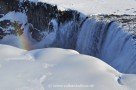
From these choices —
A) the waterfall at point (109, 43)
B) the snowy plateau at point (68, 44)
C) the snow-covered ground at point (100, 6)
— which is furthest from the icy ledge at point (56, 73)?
the snow-covered ground at point (100, 6)

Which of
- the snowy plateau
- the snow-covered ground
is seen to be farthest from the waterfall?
the snow-covered ground

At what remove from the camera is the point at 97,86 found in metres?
9.75

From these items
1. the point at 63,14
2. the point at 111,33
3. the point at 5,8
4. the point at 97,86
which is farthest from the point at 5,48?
the point at 5,8

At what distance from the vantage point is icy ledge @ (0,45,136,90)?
984cm

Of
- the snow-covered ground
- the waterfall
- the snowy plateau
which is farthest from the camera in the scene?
the snow-covered ground

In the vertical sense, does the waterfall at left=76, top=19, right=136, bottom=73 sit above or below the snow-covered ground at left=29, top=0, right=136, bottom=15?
below

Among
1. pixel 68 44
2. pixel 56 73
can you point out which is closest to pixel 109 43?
pixel 68 44

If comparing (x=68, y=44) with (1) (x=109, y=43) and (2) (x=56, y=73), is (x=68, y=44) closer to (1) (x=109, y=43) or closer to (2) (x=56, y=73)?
(1) (x=109, y=43)

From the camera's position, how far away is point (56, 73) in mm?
10523

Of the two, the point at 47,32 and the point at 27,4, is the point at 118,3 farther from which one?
the point at 27,4

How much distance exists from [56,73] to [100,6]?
71.0ft

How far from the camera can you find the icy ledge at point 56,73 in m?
9.84

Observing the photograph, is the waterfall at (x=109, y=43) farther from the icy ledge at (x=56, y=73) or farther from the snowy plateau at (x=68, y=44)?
the icy ledge at (x=56, y=73)

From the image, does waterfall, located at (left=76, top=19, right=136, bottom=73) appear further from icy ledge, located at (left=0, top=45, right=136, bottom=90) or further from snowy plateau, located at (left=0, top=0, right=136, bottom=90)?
icy ledge, located at (left=0, top=45, right=136, bottom=90)
